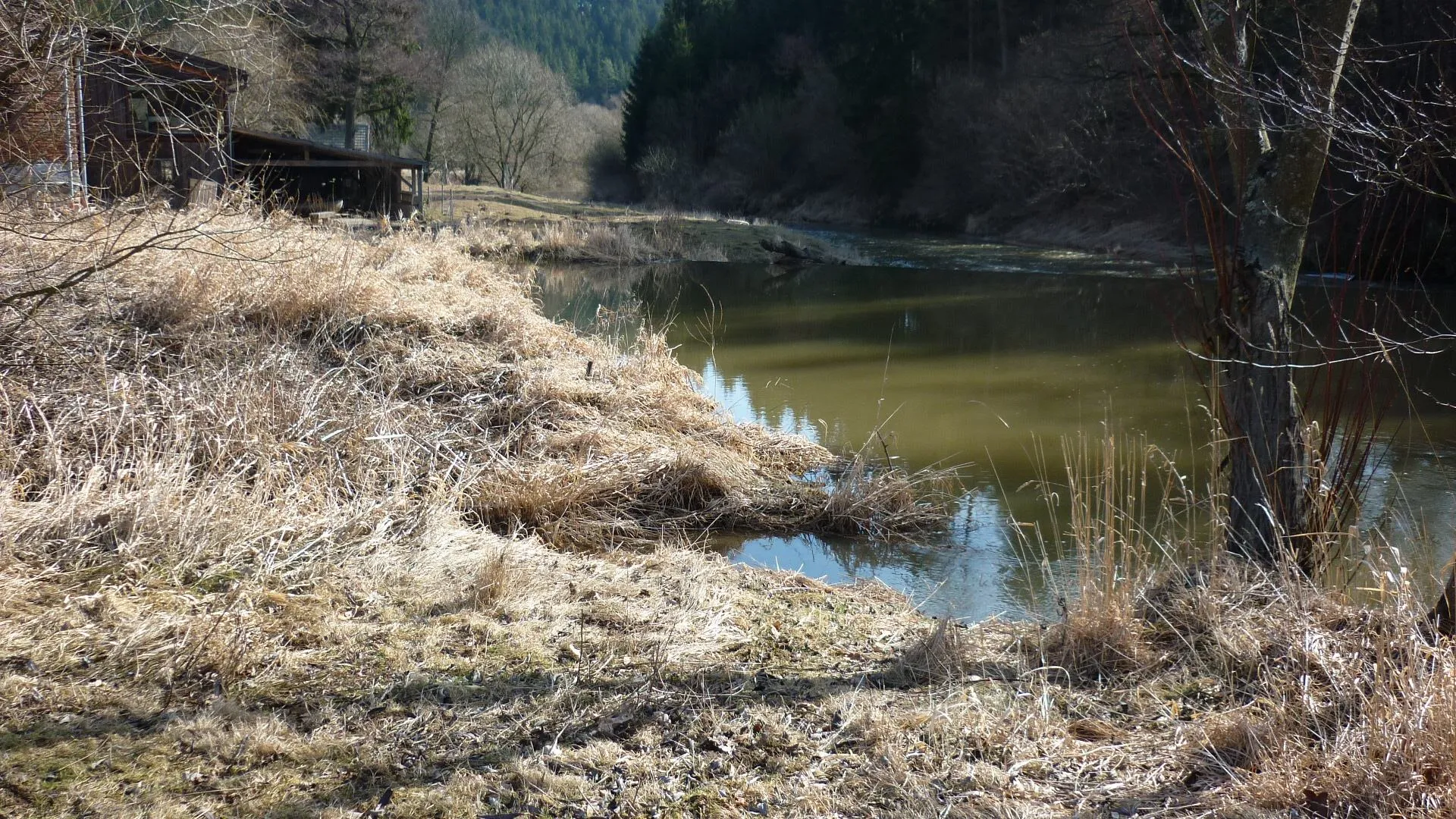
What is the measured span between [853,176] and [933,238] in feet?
40.9

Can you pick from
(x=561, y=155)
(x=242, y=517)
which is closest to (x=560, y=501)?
(x=242, y=517)

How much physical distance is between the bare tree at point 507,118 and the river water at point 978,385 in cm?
3707

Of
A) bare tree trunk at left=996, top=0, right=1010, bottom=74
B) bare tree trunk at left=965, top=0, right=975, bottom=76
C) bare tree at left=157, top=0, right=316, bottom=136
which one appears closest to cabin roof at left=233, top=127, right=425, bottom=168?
bare tree at left=157, top=0, right=316, bottom=136

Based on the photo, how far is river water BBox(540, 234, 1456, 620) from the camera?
6699 millimetres

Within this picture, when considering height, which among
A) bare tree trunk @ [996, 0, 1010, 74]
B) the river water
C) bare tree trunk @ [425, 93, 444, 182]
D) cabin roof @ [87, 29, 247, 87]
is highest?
bare tree trunk @ [996, 0, 1010, 74]

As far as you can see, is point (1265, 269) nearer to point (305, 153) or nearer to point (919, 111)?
point (305, 153)

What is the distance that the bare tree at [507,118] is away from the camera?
58250mm

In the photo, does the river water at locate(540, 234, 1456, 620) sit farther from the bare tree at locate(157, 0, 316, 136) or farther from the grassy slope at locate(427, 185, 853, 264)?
the grassy slope at locate(427, 185, 853, 264)

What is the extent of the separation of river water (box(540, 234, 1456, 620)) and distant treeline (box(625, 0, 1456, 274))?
3.28 meters

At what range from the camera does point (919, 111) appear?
138ft

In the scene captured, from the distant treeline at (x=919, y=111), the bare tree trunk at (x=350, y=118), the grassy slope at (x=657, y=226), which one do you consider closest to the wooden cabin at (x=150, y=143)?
the grassy slope at (x=657, y=226)

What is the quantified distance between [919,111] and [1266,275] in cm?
3959

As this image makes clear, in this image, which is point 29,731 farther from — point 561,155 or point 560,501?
point 561,155

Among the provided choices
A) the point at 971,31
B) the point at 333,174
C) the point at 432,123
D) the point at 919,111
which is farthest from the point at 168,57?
the point at 432,123
